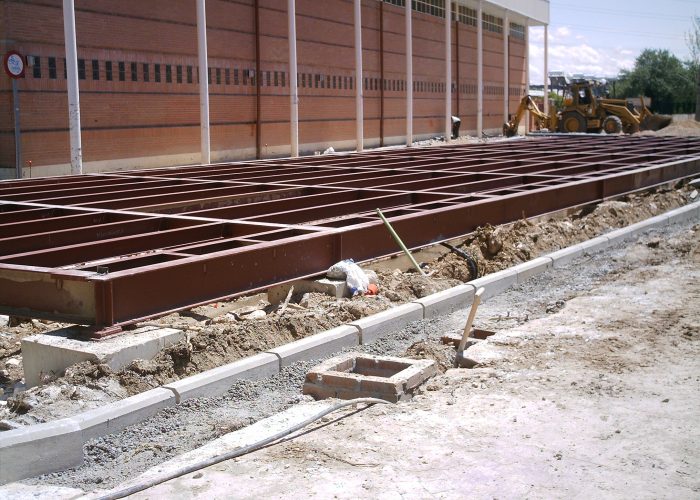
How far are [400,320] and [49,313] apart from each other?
298cm

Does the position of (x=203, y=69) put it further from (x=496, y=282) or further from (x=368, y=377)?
(x=368, y=377)

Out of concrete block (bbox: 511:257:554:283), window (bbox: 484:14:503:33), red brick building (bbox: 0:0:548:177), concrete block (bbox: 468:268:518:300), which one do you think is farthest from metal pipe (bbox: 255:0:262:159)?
window (bbox: 484:14:503:33)


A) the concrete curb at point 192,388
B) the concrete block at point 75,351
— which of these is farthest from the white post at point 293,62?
the concrete block at point 75,351

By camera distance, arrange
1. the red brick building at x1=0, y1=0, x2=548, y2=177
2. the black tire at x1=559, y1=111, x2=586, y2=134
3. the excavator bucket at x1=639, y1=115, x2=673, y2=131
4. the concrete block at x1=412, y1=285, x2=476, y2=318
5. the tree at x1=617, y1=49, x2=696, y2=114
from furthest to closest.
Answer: the tree at x1=617, y1=49, x2=696, y2=114 < the excavator bucket at x1=639, y1=115, x2=673, y2=131 < the black tire at x1=559, y1=111, x2=586, y2=134 < the red brick building at x1=0, y1=0, x2=548, y2=177 < the concrete block at x1=412, y1=285, x2=476, y2=318

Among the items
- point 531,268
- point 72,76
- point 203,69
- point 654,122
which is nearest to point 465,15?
point 654,122

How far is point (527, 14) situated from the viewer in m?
55.0

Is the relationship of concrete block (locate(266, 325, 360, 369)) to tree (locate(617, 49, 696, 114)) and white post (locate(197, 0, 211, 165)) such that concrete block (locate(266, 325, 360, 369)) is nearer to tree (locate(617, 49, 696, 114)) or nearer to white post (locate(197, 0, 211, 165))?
white post (locate(197, 0, 211, 165))

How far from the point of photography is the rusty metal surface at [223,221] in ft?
22.4

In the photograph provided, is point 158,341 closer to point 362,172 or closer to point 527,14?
point 362,172

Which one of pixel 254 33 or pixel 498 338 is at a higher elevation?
pixel 254 33

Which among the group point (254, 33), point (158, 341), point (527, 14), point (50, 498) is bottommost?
point (50, 498)

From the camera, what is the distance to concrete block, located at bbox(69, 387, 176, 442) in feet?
16.4

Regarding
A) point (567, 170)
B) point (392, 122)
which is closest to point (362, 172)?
A: point (567, 170)

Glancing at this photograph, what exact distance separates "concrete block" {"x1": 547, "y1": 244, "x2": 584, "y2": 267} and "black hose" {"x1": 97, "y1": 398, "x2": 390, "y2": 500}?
5.62m
